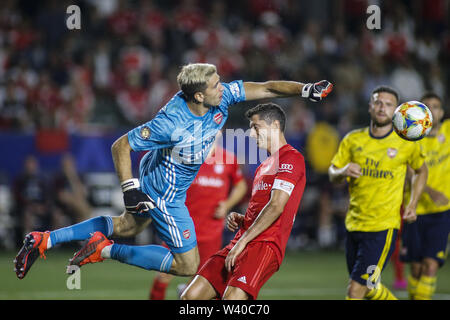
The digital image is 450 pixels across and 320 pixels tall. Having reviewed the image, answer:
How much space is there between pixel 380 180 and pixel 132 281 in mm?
4958

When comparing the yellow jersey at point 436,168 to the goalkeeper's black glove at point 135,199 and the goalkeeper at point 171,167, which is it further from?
the goalkeeper's black glove at point 135,199

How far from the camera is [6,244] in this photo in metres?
13.6

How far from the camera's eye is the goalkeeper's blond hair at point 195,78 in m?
6.26

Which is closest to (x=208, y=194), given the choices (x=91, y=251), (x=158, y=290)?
(x=158, y=290)

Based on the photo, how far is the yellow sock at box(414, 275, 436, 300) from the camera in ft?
25.2

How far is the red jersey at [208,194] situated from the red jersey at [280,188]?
1.91 meters

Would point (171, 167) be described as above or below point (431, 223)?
above

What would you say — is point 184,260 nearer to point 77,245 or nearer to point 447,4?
point 77,245

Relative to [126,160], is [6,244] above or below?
below

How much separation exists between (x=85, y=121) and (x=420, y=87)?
7910 mm

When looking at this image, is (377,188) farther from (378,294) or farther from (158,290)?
(158,290)

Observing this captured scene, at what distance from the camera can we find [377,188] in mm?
6918
